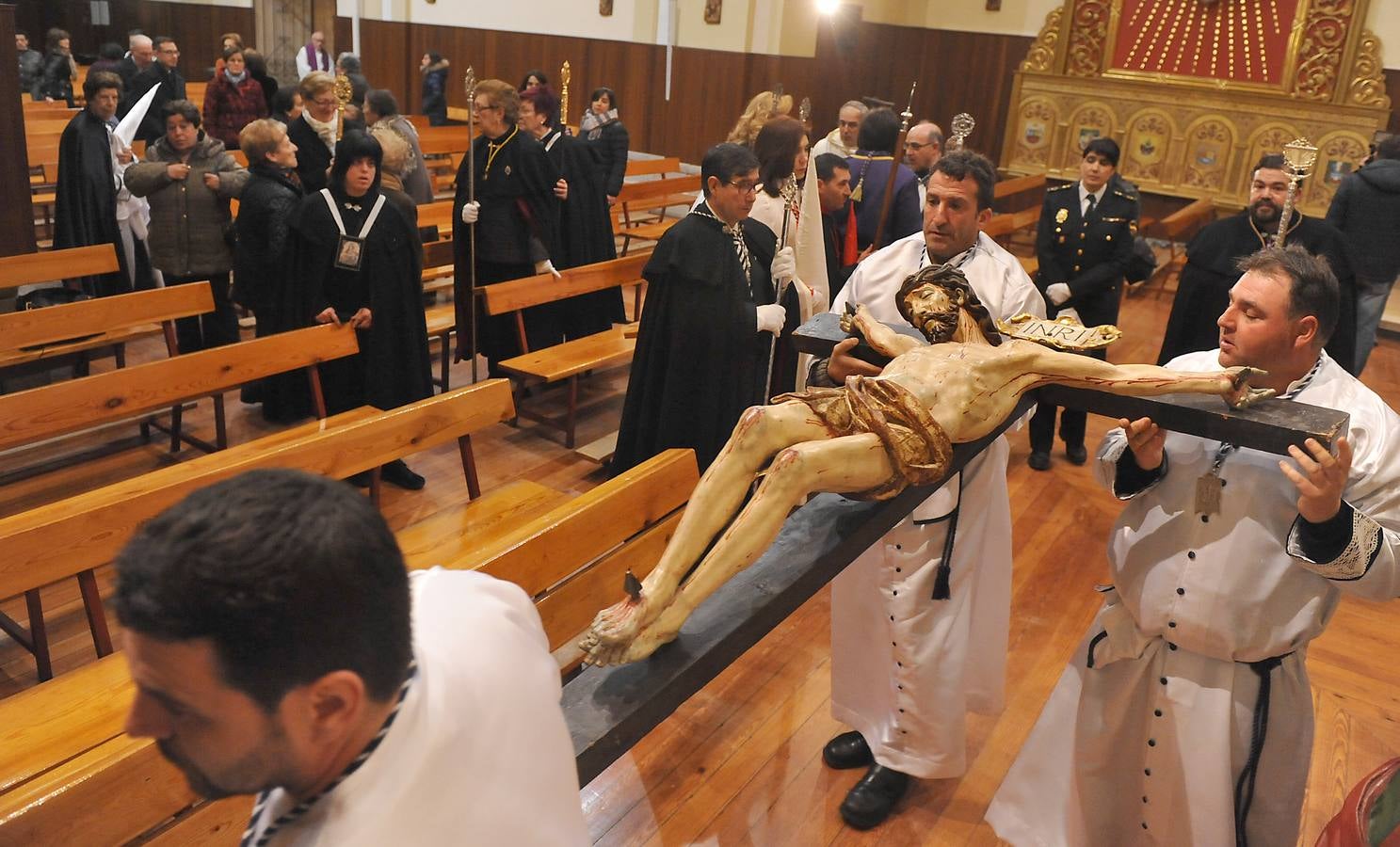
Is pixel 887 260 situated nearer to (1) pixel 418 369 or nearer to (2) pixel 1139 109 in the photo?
(1) pixel 418 369

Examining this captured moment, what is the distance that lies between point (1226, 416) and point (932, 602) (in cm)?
106

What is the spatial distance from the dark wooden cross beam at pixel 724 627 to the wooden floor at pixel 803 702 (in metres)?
1.41

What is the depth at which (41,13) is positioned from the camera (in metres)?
18.5

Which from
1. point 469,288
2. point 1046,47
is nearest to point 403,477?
point 469,288

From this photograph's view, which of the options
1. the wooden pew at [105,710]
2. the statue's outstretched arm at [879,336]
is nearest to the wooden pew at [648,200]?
the wooden pew at [105,710]

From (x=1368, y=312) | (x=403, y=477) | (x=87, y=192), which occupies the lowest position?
(x=403, y=477)

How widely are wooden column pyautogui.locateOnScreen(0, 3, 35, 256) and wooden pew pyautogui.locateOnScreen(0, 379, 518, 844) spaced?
298 cm

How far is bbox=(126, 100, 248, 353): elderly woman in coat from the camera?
18.1 feet

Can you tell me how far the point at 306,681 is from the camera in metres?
0.86

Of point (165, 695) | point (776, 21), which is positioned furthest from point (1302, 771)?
point (776, 21)

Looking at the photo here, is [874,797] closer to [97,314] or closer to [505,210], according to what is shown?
[97,314]

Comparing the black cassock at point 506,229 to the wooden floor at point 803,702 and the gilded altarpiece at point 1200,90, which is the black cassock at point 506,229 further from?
the gilded altarpiece at point 1200,90

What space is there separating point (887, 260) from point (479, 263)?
146 inches

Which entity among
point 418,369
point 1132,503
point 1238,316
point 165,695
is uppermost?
point 1238,316
